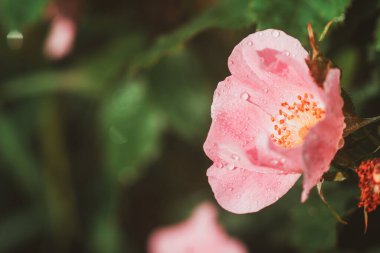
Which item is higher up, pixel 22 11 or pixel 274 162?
pixel 274 162

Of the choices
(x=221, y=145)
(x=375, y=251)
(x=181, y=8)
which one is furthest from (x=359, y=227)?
(x=181, y=8)

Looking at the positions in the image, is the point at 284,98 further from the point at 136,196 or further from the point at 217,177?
the point at 136,196

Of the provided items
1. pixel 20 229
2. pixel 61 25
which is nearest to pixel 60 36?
pixel 61 25

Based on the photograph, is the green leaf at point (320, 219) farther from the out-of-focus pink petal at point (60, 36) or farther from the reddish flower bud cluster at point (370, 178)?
the out-of-focus pink petal at point (60, 36)

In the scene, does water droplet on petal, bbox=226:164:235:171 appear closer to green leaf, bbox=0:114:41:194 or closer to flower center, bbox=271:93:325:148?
flower center, bbox=271:93:325:148

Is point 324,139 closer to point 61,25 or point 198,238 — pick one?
point 61,25
